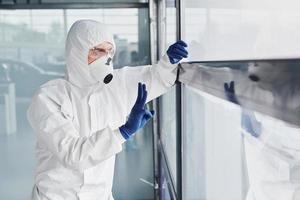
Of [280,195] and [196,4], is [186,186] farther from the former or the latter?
[280,195]

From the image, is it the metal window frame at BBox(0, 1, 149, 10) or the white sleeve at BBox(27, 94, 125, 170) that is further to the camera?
the metal window frame at BBox(0, 1, 149, 10)

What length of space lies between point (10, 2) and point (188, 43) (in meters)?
2.44

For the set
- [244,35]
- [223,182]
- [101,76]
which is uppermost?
[244,35]

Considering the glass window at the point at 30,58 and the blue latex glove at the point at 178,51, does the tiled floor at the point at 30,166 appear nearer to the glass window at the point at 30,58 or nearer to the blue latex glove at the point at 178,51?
the glass window at the point at 30,58

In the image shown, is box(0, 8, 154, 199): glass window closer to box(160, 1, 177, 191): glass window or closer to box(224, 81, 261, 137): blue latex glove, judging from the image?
box(160, 1, 177, 191): glass window

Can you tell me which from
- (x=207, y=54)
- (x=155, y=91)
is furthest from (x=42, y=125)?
(x=207, y=54)

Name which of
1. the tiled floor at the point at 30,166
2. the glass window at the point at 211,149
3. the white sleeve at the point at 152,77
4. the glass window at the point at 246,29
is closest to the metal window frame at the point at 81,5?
the tiled floor at the point at 30,166

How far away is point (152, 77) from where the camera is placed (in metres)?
1.88

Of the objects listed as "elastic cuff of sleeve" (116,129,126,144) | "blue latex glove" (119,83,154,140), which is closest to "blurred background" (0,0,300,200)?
"blue latex glove" (119,83,154,140)

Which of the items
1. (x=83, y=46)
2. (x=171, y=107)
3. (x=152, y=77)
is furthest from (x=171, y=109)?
(x=83, y=46)

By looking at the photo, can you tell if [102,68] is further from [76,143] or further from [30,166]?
[30,166]

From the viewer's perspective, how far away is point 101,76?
1.72 metres

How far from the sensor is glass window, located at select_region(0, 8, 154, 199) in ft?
11.9

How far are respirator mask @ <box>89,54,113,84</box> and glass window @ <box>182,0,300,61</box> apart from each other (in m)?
0.44
